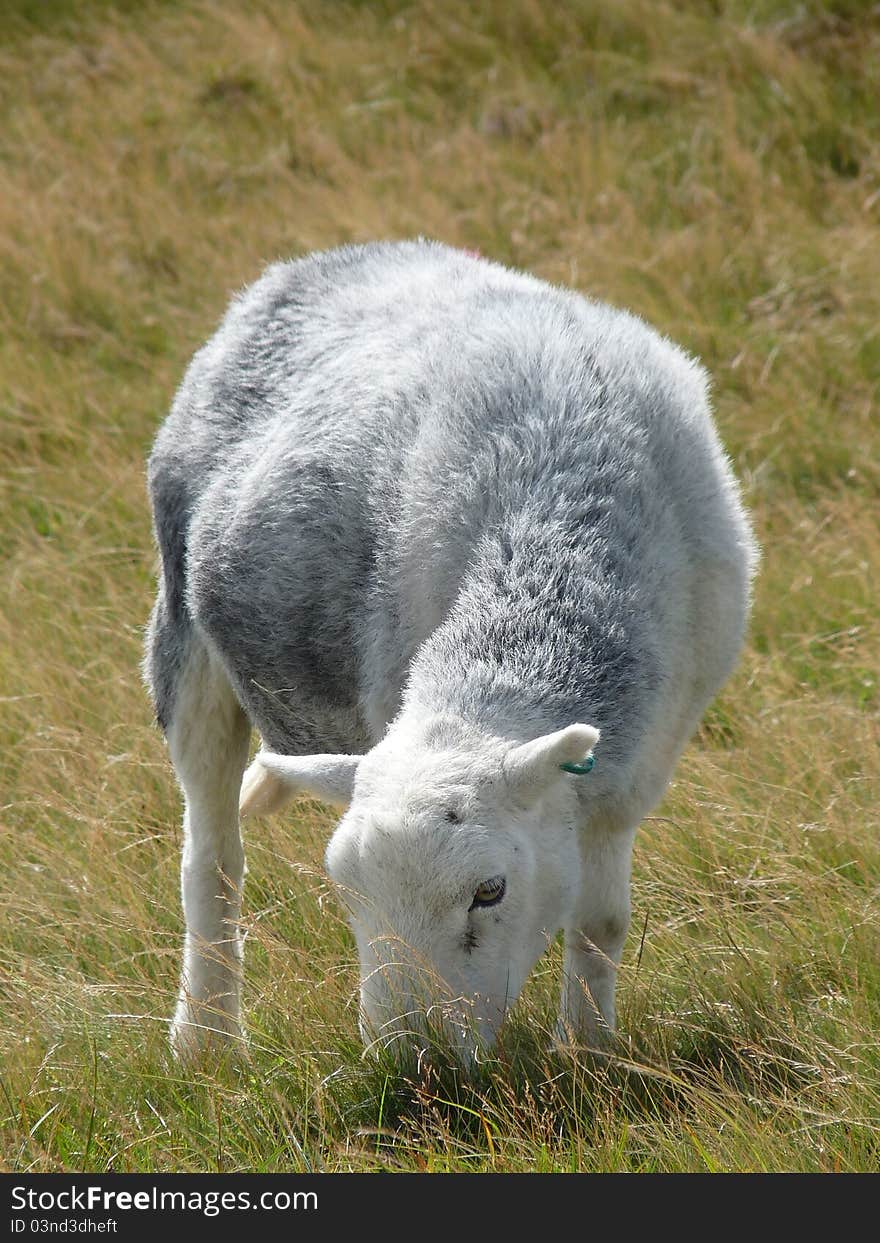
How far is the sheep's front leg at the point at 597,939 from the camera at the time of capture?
3738 millimetres

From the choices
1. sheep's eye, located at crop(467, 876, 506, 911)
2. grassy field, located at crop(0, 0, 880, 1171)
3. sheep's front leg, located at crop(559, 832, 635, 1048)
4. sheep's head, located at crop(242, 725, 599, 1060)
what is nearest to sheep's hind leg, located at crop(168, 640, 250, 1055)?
grassy field, located at crop(0, 0, 880, 1171)

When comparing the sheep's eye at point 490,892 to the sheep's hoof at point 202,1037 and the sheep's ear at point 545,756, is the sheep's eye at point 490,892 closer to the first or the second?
the sheep's ear at point 545,756

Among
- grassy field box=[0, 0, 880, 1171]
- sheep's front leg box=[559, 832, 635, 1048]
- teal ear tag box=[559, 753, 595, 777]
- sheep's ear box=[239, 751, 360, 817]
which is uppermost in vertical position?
teal ear tag box=[559, 753, 595, 777]

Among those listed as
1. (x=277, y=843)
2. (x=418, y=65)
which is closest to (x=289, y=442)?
(x=277, y=843)

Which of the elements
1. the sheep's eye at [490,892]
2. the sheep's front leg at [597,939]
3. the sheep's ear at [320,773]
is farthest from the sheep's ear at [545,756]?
the sheep's front leg at [597,939]

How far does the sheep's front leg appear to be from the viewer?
374cm

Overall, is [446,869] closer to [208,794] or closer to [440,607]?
[440,607]

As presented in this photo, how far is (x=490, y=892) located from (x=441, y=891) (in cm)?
12

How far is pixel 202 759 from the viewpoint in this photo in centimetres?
464

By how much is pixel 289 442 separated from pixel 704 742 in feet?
6.43

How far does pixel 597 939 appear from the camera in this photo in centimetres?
386

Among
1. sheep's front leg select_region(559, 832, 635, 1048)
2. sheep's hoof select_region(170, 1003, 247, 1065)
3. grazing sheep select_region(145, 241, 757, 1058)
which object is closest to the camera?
grazing sheep select_region(145, 241, 757, 1058)

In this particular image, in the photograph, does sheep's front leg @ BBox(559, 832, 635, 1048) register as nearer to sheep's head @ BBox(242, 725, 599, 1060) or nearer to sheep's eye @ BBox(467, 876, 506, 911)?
sheep's head @ BBox(242, 725, 599, 1060)

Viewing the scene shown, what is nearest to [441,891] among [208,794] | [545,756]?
[545,756]
